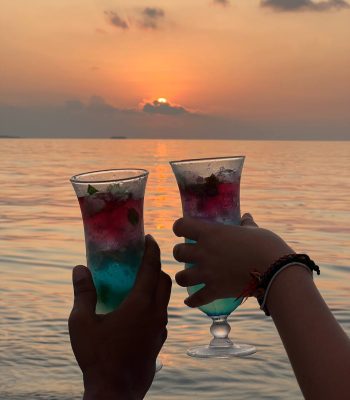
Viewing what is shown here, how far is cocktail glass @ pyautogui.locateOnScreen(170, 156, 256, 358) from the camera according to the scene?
9.96 ft

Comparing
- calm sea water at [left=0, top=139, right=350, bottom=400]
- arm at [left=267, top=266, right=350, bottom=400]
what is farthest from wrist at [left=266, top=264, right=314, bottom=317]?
calm sea water at [left=0, top=139, right=350, bottom=400]

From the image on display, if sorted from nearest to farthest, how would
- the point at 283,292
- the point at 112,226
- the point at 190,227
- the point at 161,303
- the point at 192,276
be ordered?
the point at 283,292 → the point at 161,303 → the point at 192,276 → the point at 190,227 → the point at 112,226

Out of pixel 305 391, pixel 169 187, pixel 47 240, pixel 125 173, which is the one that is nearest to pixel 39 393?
pixel 125 173

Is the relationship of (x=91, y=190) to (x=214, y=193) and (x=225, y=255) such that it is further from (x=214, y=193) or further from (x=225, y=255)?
(x=225, y=255)

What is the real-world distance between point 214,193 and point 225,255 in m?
0.86

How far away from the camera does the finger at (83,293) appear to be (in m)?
2.18

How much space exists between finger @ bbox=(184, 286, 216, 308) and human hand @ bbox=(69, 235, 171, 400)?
0.66 ft

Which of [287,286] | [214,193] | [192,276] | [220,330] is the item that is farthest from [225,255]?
[220,330]

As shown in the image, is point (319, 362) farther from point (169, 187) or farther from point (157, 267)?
point (169, 187)

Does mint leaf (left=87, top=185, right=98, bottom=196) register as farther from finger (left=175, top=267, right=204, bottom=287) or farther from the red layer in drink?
finger (left=175, top=267, right=204, bottom=287)

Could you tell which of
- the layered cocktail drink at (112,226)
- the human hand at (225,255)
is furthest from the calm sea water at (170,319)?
the human hand at (225,255)

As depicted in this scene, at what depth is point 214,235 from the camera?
2295 millimetres

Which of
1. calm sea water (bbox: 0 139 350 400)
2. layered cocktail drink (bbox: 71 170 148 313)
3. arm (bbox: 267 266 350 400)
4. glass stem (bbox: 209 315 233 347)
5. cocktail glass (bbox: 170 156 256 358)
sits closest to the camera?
arm (bbox: 267 266 350 400)

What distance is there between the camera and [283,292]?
1988 millimetres
